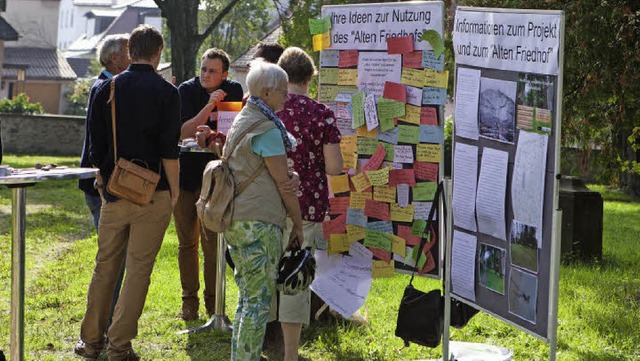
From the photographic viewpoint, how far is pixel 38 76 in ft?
250

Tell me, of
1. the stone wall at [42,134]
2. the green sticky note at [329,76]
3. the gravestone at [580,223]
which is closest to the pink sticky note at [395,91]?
the green sticky note at [329,76]

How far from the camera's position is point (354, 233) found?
281 inches

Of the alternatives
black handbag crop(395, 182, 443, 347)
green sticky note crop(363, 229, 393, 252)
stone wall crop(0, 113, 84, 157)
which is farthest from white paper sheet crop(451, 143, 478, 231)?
stone wall crop(0, 113, 84, 157)

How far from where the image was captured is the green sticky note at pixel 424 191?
669cm

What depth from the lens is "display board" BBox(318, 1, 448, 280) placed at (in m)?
6.66

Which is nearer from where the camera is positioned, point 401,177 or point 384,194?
point 401,177

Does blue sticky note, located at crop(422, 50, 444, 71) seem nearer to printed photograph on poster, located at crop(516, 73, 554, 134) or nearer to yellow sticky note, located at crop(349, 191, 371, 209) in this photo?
yellow sticky note, located at crop(349, 191, 371, 209)

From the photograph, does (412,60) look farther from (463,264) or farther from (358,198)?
(463,264)

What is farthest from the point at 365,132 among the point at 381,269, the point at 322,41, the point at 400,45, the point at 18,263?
the point at 18,263

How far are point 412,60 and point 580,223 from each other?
539 centimetres

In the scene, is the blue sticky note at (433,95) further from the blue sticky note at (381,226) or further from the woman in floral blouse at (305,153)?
the blue sticky note at (381,226)

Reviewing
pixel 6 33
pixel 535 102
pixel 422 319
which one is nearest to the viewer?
pixel 535 102

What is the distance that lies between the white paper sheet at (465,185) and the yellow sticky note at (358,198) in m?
0.94

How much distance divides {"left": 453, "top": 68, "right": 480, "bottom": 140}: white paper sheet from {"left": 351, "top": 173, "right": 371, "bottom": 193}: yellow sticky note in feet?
3.39
